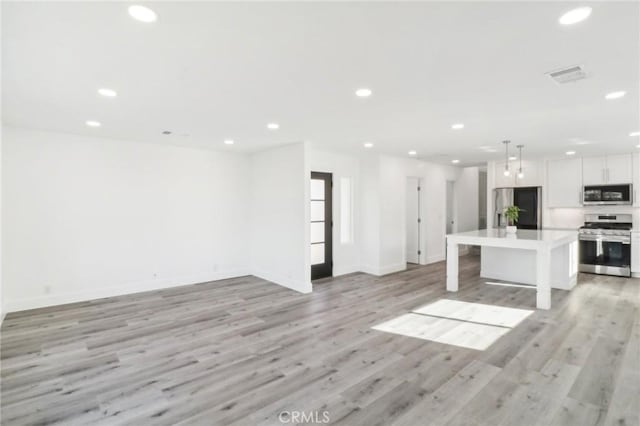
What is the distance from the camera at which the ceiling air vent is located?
2586mm

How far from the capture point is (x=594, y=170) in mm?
7031

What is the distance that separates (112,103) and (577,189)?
28.7ft

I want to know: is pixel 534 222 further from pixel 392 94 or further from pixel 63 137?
pixel 63 137

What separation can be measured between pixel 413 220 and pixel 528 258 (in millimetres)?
2892

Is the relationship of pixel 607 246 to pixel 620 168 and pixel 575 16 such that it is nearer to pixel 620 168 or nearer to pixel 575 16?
pixel 620 168

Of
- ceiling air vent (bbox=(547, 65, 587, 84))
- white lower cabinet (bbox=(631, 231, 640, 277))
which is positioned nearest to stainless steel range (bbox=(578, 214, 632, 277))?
white lower cabinet (bbox=(631, 231, 640, 277))

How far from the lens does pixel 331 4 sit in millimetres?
1753

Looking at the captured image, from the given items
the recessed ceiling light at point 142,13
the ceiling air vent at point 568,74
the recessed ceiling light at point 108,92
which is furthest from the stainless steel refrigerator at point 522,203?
the recessed ceiling light at point 142,13

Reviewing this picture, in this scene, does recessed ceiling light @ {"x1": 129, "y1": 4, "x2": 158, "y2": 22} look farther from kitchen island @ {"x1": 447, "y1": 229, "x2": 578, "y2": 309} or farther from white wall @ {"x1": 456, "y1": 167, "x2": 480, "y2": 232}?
white wall @ {"x1": 456, "y1": 167, "x2": 480, "y2": 232}

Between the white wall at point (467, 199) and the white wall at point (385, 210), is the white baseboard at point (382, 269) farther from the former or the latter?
the white wall at point (467, 199)

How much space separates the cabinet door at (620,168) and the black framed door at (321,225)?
5.87m

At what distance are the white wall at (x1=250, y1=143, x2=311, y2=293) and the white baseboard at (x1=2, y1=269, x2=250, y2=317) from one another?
87cm

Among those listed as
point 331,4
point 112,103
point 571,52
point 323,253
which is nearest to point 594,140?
point 571,52

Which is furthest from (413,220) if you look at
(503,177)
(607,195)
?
(607,195)
